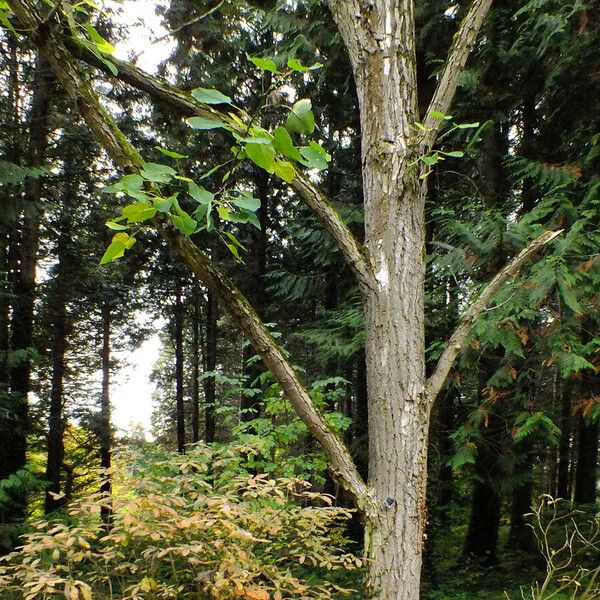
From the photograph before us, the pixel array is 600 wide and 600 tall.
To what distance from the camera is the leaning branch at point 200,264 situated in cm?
141

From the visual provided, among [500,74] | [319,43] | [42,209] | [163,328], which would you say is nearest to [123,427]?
[163,328]

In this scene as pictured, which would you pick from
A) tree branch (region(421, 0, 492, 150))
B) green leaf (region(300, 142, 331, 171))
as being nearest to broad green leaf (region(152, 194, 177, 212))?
green leaf (region(300, 142, 331, 171))

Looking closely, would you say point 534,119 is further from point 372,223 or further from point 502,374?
point 372,223

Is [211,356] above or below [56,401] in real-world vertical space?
above

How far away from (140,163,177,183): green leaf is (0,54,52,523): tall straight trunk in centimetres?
699

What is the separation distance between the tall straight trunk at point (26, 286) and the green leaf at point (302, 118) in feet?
23.9

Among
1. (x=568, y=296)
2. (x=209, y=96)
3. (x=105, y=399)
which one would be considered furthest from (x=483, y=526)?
(x=105, y=399)

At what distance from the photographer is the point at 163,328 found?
16.5m

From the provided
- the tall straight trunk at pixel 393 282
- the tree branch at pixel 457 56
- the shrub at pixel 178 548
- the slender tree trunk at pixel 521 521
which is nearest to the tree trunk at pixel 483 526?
the slender tree trunk at pixel 521 521

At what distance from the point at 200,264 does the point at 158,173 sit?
0.52m

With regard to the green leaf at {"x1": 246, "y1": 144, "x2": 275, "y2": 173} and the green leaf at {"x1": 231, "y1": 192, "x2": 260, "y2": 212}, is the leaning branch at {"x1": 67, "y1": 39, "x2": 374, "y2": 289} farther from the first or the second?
the green leaf at {"x1": 246, "y1": 144, "x2": 275, "y2": 173}

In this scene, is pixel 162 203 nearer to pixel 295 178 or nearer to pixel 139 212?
pixel 139 212

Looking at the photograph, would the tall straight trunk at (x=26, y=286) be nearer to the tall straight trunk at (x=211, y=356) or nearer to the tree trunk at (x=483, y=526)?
the tall straight trunk at (x=211, y=356)

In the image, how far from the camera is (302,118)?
1009mm
